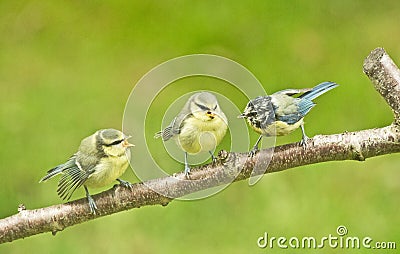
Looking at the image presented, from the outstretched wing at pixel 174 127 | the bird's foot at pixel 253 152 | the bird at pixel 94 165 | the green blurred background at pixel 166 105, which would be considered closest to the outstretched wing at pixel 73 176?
the bird at pixel 94 165

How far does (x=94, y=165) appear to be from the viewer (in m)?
0.92

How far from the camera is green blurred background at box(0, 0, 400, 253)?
1.91 meters

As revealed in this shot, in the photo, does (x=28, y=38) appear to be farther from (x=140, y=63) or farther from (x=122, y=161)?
(x=122, y=161)

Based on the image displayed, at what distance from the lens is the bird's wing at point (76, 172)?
91cm

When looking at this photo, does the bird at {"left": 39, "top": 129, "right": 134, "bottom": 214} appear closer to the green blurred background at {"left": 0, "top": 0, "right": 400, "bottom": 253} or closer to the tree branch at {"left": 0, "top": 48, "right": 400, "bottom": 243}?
the tree branch at {"left": 0, "top": 48, "right": 400, "bottom": 243}

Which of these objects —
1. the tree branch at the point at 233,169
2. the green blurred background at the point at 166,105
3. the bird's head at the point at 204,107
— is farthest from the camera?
the green blurred background at the point at 166,105

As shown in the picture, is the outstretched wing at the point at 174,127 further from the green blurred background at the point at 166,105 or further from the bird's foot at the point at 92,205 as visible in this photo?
the green blurred background at the point at 166,105

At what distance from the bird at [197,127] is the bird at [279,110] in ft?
0.13

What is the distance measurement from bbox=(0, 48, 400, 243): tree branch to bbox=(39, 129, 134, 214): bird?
61mm

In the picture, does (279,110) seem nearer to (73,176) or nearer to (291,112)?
(291,112)

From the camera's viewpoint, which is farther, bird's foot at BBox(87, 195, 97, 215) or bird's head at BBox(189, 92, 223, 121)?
bird's foot at BBox(87, 195, 97, 215)

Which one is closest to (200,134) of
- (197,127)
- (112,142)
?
(197,127)

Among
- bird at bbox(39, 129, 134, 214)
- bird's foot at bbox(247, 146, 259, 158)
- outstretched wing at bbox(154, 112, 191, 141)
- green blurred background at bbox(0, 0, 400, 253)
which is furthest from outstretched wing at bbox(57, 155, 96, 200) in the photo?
green blurred background at bbox(0, 0, 400, 253)

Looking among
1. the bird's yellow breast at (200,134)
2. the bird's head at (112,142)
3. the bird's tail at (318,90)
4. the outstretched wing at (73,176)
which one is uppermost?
the bird's tail at (318,90)
